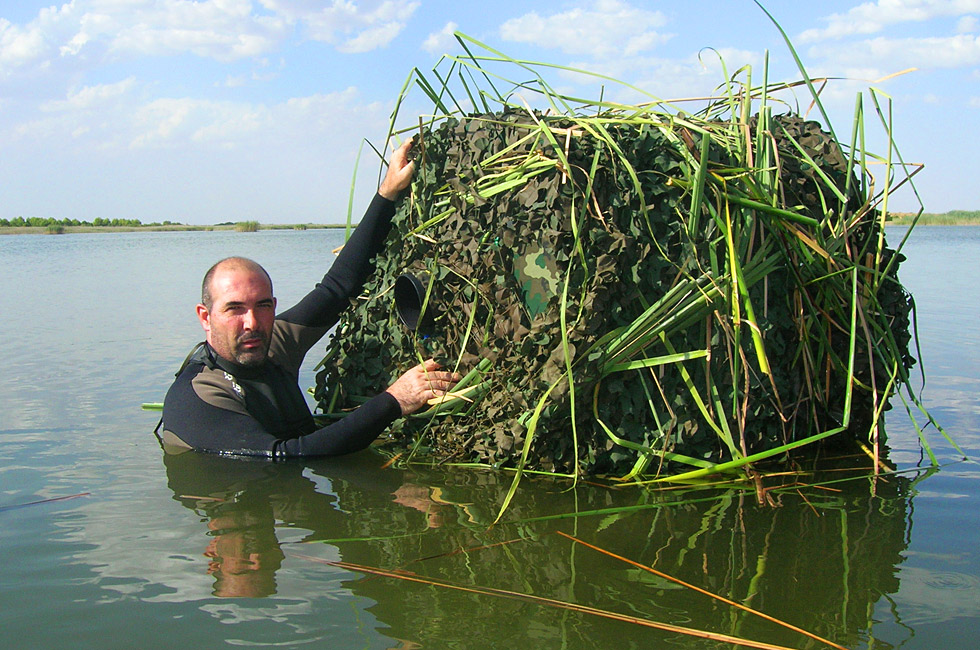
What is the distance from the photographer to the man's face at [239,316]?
398cm

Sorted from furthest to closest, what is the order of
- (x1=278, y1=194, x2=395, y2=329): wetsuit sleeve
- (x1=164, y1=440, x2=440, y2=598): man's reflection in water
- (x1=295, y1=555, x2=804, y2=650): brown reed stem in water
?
(x1=278, y1=194, x2=395, y2=329): wetsuit sleeve, (x1=164, y1=440, x2=440, y2=598): man's reflection in water, (x1=295, y1=555, x2=804, y2=650): brown reed stem in water

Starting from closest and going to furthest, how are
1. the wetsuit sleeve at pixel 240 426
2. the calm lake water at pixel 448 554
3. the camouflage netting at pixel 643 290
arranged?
the calm lake water at pixel 448 554 → the camouflage netting at pixel 643 290 → the wetsuit sleeve at pixel 240 426

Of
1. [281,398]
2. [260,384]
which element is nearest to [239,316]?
[260,384]

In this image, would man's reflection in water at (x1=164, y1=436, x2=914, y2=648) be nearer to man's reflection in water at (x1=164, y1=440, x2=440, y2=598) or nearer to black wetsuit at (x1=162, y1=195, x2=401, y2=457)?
man's reflection in water at (x1=164, y1=440, x2=440, y2=598)

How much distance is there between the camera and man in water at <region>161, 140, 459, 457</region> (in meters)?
3.80

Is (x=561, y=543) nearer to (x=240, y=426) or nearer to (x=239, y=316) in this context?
(x=240, y=426)

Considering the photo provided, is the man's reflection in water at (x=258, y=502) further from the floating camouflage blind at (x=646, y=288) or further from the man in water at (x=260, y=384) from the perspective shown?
the floating camouflage blind at (x=646, y=288)

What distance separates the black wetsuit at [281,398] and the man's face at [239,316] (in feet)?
0.22

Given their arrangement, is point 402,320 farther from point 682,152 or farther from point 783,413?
point 783,413

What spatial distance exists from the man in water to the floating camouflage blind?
199 mm

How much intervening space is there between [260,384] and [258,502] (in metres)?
0.79

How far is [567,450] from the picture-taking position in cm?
362

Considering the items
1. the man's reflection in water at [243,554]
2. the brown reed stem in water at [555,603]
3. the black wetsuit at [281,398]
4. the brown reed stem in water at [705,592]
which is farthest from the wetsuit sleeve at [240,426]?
the brown reed stem in water at [705,592]

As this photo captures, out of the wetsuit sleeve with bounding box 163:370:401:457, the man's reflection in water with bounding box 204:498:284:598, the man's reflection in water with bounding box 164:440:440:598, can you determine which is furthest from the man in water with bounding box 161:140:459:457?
the man's reflection in water with bounding box 204:498:284:598
